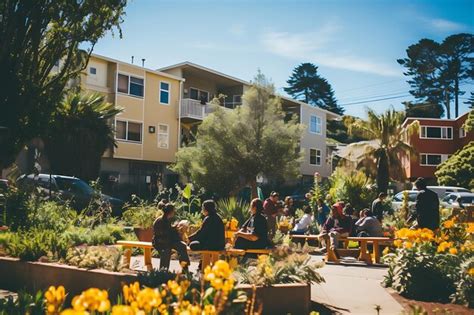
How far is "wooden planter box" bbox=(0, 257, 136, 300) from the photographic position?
20.7 ft

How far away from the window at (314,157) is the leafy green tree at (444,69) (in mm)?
25034

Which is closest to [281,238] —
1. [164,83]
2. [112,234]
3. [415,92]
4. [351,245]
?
[351,245]

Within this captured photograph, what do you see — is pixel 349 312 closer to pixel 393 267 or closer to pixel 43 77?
pixel 393 267

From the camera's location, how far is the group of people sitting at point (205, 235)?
8125 millimetres

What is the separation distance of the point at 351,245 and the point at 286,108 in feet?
105

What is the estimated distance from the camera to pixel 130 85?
104ft

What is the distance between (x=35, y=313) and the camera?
181 inches

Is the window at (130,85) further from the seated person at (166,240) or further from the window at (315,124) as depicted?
the seated person at (166,240)

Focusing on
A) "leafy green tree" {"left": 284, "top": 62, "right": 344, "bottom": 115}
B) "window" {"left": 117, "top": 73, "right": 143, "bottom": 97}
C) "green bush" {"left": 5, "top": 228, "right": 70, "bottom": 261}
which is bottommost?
"green bush" {"left": 5, "top": 228, "right": 70, "bottom": 261}

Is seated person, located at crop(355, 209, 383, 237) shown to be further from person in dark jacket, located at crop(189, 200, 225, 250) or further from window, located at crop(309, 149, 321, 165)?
window, located at crop(309, 149, 321, 165)

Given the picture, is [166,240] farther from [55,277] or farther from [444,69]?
[444,69]

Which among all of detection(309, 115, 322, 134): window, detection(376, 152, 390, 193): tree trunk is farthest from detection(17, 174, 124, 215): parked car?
detection(309, 115, 322, 134): window

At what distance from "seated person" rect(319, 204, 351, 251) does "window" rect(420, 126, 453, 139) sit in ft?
131

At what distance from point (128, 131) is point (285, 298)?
26932 millimetres
